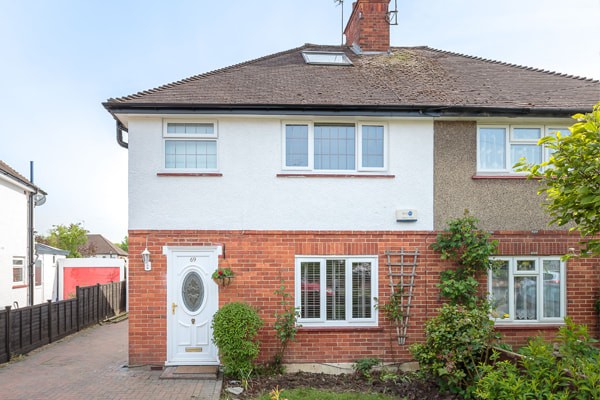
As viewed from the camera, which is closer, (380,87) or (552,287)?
(552,287)

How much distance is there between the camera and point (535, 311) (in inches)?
364

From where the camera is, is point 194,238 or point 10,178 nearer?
point 194,238

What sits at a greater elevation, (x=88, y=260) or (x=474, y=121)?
(x=474, y=121)

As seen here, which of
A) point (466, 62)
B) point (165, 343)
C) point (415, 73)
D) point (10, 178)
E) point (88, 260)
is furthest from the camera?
point (88, 260)

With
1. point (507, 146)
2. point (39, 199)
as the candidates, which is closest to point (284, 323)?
point (507, 146)

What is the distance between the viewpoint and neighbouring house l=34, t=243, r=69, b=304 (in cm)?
1988

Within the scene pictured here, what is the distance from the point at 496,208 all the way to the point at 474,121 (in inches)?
68.6

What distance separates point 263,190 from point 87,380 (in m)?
4.60

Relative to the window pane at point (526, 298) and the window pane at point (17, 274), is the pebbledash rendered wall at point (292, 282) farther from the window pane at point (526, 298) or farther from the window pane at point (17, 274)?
the window pane at point (17, 274)

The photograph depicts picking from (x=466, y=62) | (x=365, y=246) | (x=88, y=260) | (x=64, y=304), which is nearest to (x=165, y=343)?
(x=365, y=246)

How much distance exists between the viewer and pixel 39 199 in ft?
62.2

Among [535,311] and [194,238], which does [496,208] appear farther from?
[194,238]

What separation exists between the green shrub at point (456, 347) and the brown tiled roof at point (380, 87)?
390 centimetres

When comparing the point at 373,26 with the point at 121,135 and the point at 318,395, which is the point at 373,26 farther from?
the point at 318,395
